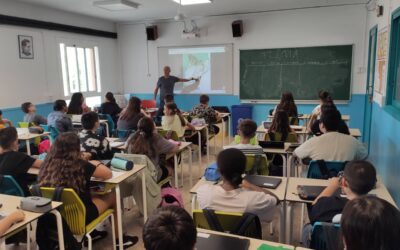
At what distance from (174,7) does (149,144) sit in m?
4.38

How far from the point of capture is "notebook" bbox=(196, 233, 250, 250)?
159 centimetres

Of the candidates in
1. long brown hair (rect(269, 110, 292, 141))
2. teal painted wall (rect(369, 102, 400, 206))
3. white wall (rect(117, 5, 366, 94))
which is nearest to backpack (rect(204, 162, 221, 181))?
long brown hair (rect(269, 110, 292, 141))

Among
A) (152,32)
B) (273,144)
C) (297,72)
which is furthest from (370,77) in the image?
(152,32)

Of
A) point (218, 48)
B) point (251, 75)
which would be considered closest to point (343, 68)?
point (251, 75)

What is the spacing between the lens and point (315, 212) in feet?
6.33

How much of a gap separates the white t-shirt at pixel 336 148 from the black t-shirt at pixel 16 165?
250 cm

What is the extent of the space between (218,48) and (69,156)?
20.7 ft

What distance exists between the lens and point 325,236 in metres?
1.67

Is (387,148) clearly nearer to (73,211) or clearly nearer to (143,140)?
(143,140)

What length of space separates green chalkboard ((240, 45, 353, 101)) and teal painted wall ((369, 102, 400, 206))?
2.11m

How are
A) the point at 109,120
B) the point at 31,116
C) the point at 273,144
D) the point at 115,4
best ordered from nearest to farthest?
the point at 273,144
the point at 31,116
the point at 115,4
the point at 109,120

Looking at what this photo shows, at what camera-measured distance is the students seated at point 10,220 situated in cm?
184

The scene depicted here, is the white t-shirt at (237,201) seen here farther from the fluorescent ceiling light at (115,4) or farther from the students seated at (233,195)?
the fluorescent ceiling light at (115,4)

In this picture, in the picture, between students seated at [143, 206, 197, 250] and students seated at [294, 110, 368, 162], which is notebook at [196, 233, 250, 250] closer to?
students seated at [143, 206, 197, 250]
